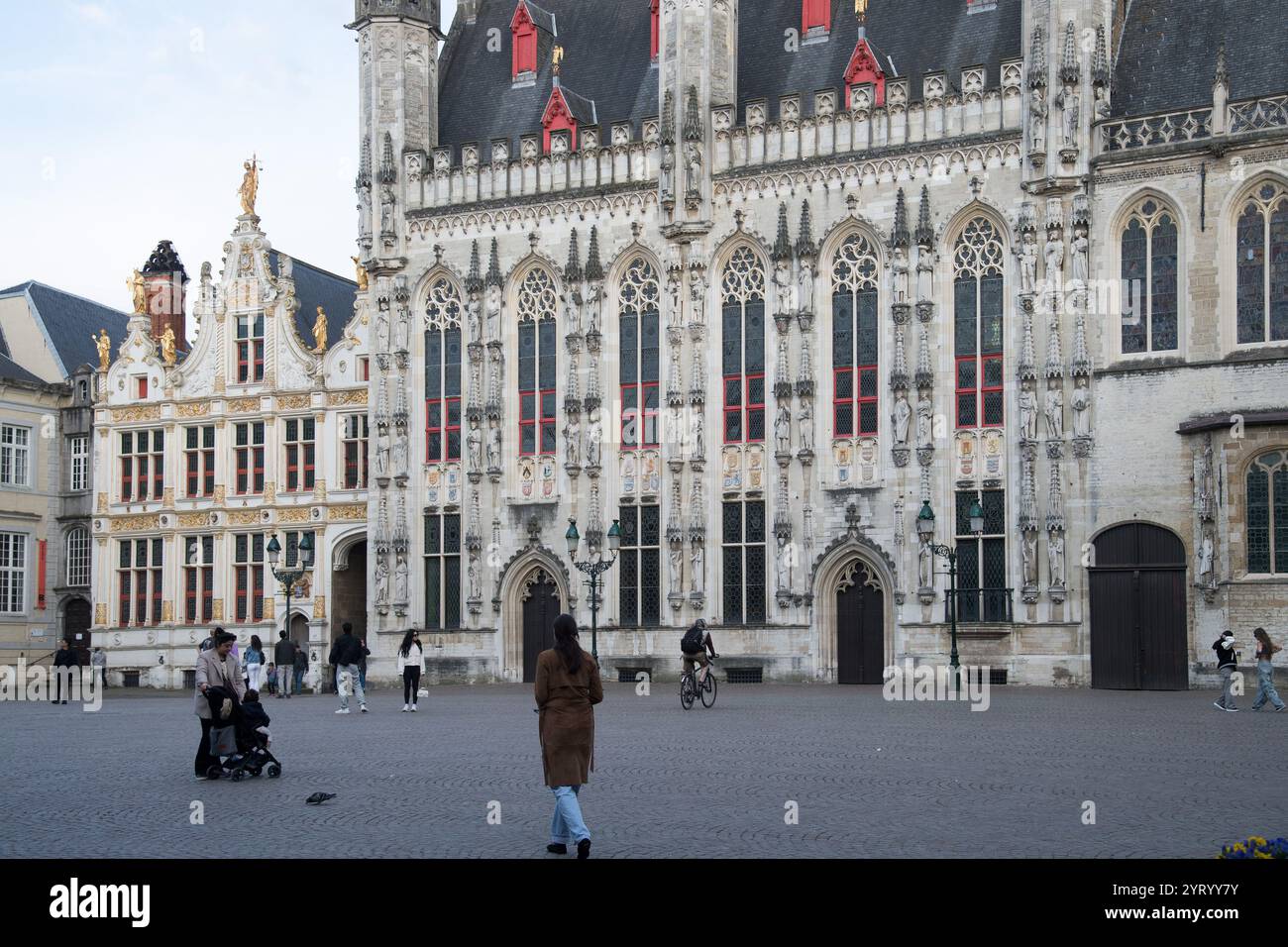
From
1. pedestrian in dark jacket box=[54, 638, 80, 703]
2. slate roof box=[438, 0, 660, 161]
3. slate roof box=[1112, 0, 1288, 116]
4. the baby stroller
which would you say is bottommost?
pedestrian in dark jacket box=[54, 638, 80, 703]

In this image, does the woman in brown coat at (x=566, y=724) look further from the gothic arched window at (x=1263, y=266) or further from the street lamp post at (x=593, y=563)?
the gothic arched window at (x=1263, y=266)

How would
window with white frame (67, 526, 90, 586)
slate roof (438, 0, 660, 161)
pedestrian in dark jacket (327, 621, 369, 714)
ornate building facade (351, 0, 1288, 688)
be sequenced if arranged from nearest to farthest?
1. pedestrian in dark jacket (327, 621, 369, 714)
2. ornate building facade (351, 0, 1288, 688)
3. slate roof (438, 0, 660, 161)
4. window with white frame (67, 526, 90, 586)

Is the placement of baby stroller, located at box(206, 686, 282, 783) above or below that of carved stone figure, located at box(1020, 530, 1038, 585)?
below

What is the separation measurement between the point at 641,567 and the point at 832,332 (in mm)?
8283

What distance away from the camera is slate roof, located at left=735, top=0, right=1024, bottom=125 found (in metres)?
43.5

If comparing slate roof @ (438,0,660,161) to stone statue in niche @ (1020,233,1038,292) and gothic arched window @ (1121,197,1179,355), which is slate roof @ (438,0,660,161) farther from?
gothic arched window @ (1121,197,1179,355)

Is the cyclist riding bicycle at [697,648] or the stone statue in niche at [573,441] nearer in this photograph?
the cyclist riding bicycle at [697,648]

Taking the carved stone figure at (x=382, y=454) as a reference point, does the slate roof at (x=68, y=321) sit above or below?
above

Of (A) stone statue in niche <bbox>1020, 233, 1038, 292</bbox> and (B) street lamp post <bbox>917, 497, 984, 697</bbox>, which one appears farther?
(A) stone statue in niche <bbox>1020, 233, 1038, 292</bbox>

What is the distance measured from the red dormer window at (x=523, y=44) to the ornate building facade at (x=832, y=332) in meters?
0.11

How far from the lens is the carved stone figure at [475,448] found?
47.7 meters

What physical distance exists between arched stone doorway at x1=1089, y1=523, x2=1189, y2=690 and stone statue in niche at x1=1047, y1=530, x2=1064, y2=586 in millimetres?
735

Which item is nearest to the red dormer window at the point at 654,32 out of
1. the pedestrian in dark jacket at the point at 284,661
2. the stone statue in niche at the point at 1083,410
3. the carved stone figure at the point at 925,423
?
the carved stone figure at the point at 925,423

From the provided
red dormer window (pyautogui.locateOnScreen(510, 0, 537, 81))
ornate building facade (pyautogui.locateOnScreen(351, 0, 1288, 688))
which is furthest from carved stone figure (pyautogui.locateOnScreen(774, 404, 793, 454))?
red dormer window (pyautogui.locateOnScreen(510, 0, 537, 81))
